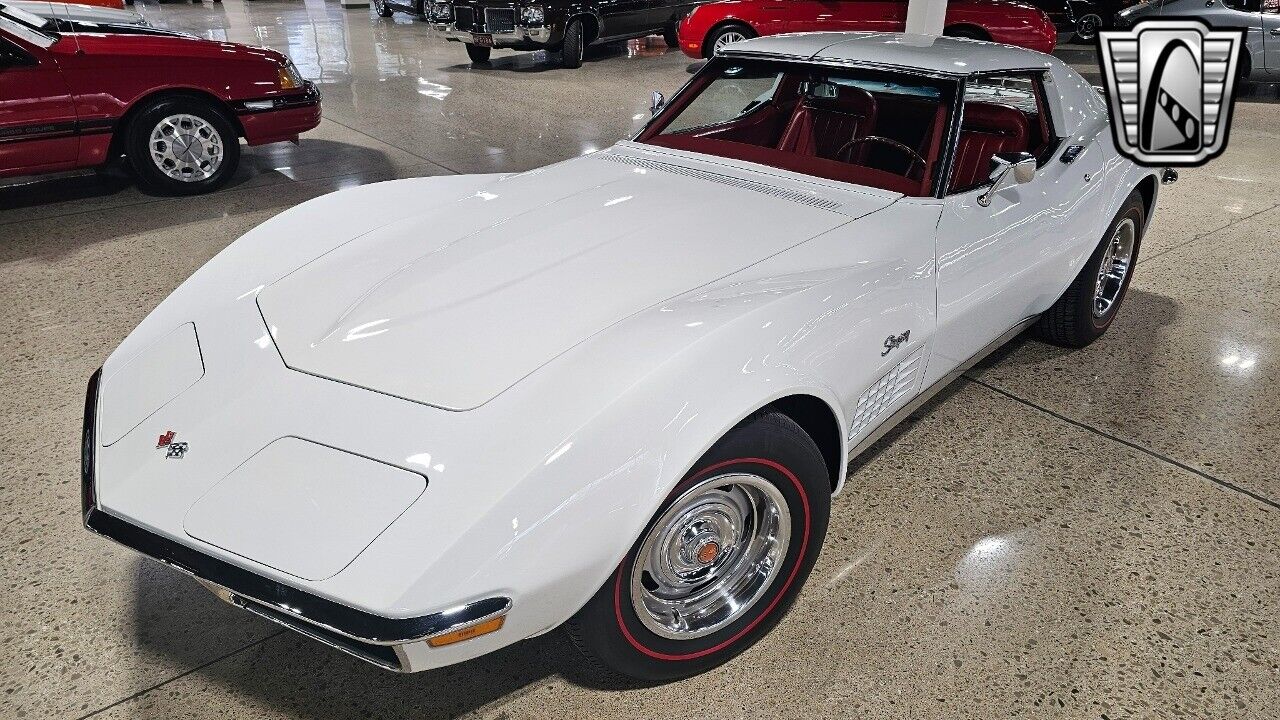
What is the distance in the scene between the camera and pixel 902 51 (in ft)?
9.56

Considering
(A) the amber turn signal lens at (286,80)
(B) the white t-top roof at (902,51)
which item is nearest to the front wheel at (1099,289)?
(B) the white t-top roof at (902,51)

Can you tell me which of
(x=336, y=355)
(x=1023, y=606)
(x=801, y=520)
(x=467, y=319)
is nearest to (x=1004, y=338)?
(x=1023, y=606)

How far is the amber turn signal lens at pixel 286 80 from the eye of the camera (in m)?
5.65

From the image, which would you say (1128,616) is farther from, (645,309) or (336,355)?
(336,355)

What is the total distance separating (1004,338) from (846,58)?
1.10m

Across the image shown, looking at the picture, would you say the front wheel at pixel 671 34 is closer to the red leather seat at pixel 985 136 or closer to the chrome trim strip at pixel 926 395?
the red leather seat at pixel 985 136

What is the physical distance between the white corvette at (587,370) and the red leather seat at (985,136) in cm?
8

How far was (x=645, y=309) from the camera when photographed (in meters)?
1.98

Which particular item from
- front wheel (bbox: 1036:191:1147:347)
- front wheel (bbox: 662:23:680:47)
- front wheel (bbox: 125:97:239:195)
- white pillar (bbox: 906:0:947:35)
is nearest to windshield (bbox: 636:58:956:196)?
front wheel (bbox: 1036:191:1147:347)

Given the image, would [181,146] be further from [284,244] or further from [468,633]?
[468,633]

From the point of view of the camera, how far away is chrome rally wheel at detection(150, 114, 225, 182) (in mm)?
5328

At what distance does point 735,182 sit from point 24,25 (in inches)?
180

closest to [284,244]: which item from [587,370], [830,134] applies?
[587,370]
